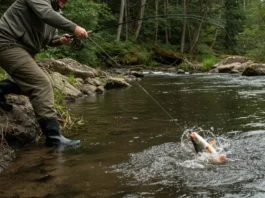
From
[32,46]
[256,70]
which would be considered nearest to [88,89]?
[32,46]

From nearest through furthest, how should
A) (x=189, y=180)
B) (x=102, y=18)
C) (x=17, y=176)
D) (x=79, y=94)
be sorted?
1. (x=189, y=180)
2. (x=17, y=176)
3. (x=79, y=94)
4. (x=102, y=18)

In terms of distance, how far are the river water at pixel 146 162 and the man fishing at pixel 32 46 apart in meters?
0.41

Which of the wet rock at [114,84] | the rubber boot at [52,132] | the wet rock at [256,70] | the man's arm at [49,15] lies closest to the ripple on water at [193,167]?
the rubber boot at [52,132]

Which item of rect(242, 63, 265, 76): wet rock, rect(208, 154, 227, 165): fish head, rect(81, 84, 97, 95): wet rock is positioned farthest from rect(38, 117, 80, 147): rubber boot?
rect(242, 63, 265, 76): wet rock

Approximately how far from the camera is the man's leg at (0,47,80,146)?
4.12 metres

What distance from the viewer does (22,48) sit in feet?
13.7

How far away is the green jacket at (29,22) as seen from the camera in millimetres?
3936

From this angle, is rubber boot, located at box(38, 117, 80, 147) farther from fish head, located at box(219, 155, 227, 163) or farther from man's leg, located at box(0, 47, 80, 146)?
fish head, located at box(219, 155, 227, 163)

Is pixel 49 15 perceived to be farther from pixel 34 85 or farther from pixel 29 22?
pixel 34 85

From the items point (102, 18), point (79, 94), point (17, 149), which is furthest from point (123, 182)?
point (102, 18)

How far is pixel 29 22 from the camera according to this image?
4086mm

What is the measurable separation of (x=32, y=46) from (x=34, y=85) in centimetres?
47

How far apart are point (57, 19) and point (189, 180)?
7.36ft

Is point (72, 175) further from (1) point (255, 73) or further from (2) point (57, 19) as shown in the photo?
(1) point (255, 73)
